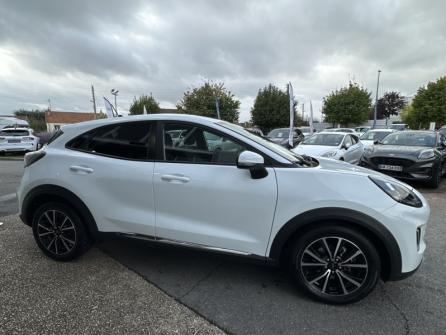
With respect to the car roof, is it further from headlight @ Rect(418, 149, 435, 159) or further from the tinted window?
the tinted window

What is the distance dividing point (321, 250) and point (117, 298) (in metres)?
1.85

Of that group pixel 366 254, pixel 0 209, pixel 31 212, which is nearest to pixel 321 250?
pixel 366 254

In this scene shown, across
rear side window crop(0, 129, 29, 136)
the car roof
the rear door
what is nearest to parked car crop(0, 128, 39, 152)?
rear side window crop(0, 129, 29, 136)

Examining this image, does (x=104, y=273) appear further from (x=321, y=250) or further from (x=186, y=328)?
(x=321, y=250)

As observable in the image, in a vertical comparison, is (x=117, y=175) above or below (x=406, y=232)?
above

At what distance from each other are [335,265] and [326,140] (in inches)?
299

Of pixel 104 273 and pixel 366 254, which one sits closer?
pixel 366 254

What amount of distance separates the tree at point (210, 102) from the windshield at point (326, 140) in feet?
71.8

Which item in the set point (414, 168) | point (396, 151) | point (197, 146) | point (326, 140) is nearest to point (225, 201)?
point (197, 146)

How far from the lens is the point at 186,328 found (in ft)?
6.98

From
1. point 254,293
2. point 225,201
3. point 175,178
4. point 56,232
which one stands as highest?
point 175,178

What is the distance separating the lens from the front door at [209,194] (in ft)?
7.82

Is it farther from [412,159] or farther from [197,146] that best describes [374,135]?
[197,146]

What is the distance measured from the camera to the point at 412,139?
773 cm
